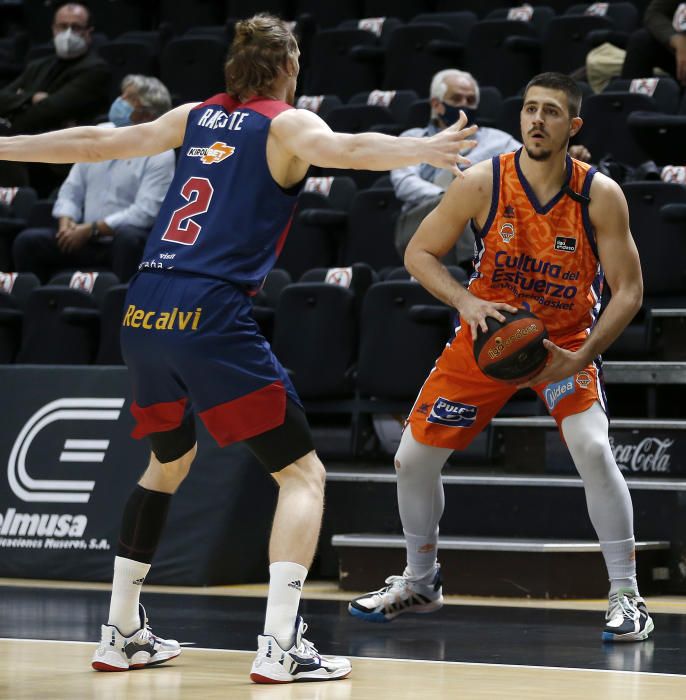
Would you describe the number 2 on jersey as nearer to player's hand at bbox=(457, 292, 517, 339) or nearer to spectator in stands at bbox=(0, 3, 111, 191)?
player's hand at bbox=(457, 292, 517, 339)

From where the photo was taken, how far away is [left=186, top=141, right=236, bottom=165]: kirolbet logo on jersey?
3996 mm

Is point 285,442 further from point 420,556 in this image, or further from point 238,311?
point 420,556

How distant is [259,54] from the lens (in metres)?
4.02

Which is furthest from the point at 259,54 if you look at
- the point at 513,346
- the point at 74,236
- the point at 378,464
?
the point at 74,236

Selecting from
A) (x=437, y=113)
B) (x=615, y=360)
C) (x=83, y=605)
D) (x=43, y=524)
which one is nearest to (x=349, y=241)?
(x=437, y=113)

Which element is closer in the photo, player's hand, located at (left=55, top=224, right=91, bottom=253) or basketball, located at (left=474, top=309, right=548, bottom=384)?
basketball, located at (left=474, top=309, right=548, bottom=384)

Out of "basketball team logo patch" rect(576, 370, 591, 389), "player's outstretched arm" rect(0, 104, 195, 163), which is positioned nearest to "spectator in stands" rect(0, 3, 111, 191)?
"player's outstretched arm" rect(0, 104, 195, 163)

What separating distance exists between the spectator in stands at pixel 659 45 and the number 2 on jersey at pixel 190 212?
15.6ft

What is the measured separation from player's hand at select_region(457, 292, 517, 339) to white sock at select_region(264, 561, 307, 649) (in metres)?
1.09

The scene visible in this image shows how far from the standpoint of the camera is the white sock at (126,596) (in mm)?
4148

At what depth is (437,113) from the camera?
759 centimetres

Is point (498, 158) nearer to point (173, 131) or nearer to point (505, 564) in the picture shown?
point (173, 131)

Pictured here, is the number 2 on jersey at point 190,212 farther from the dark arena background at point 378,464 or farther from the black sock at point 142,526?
the dark arena background at point 378,464

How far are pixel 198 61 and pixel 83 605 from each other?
17.4ft
